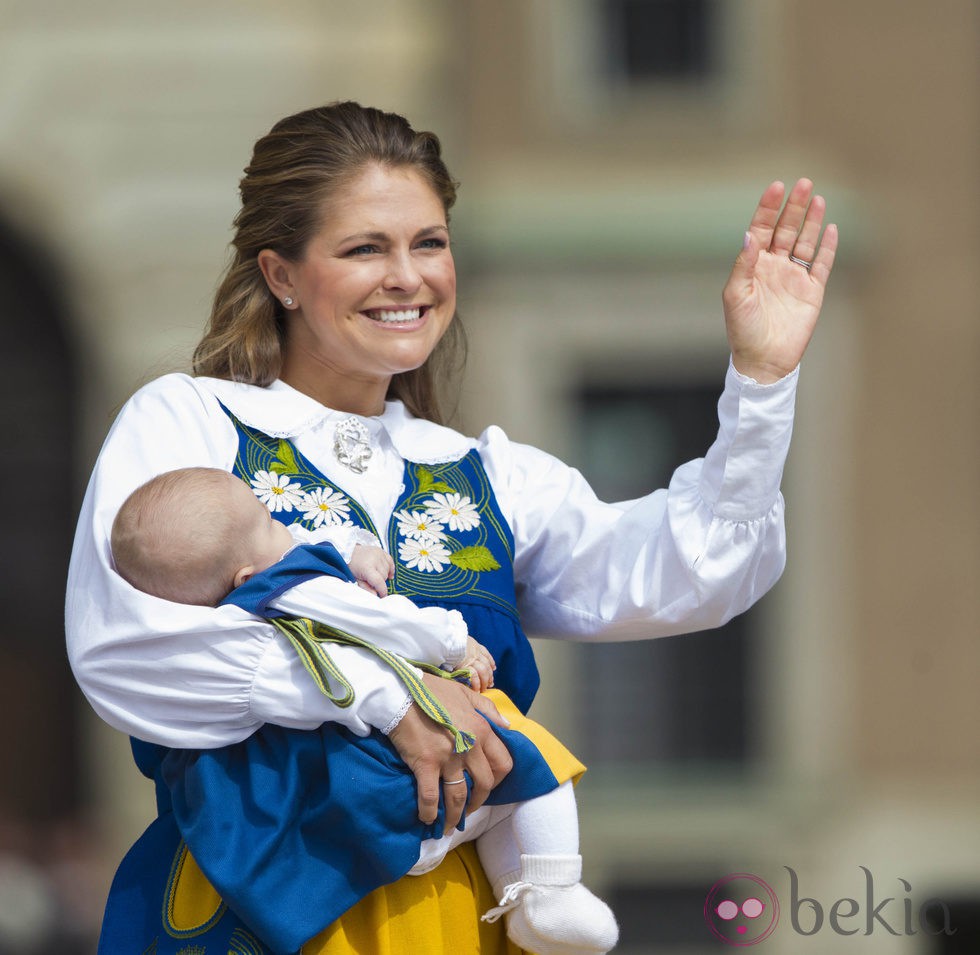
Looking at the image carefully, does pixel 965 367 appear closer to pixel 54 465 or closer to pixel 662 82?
pixel 662 82

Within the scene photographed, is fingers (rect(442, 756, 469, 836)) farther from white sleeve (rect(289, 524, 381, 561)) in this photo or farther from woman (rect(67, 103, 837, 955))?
white sleeve (rect(289, 524, 381, 561))

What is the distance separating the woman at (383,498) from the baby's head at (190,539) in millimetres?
44

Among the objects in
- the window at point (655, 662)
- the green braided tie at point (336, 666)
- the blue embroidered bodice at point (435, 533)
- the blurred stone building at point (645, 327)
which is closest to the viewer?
the green braided tie at point (336, 666)

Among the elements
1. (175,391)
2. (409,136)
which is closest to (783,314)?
(409,136)

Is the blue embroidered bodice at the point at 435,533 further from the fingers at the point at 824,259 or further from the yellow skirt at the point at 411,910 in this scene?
the fingers at the point at 824,259

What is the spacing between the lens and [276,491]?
264 cm

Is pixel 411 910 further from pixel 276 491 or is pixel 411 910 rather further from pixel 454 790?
pixel 276 491

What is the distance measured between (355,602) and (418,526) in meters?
0.34

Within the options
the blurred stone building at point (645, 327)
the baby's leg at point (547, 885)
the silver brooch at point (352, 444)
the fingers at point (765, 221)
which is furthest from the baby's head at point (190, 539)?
the blurred stone building at point (645, 327)

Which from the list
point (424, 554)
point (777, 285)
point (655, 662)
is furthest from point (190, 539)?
point (655, 662)

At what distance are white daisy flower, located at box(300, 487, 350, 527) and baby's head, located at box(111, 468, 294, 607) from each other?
17cm

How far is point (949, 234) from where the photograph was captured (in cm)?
876

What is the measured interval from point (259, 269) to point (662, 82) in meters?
6.33

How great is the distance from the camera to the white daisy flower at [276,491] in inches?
103
